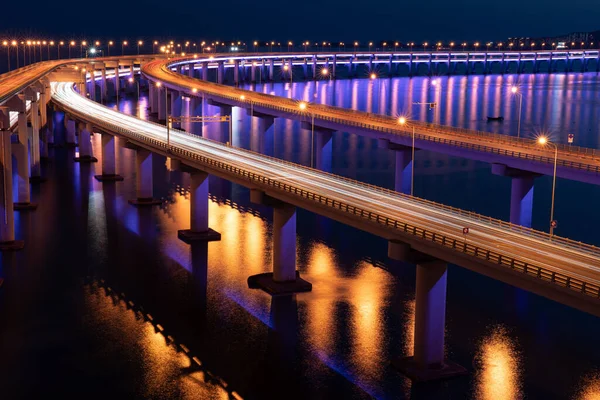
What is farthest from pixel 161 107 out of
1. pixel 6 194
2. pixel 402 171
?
pixel 6 194

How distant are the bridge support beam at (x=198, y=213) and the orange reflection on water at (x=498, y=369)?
26082 mm

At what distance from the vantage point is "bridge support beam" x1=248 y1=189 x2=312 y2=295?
50719 millimetres

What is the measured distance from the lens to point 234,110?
17775 centimetres

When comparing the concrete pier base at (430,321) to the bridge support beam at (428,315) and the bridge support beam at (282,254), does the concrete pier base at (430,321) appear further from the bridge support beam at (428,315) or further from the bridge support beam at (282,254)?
the bridge support beam at (282,254)

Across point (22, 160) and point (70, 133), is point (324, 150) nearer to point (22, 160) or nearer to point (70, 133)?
point (22, 160)

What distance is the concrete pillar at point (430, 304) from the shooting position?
37938 millimetres

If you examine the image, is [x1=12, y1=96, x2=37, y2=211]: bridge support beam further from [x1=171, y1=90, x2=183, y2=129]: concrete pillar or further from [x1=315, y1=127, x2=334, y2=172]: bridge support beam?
[x1=171, y1=90, x2=183, y2=129]: concrete pillar

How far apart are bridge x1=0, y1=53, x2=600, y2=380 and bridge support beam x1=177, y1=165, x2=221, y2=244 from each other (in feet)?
0.25

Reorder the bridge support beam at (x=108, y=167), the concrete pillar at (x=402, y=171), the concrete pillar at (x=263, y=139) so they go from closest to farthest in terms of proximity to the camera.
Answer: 1. the concrete pillar at (x=402, y=171)
2. the bridge support beam at (x=108, y=167)
3. the concrete pillar at (x=263, y=139)

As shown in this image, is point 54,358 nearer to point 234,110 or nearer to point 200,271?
point 200,271

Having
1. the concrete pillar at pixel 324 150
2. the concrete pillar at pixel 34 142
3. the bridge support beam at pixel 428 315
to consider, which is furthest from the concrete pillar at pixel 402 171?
the bridge support beam at pixel 428 315

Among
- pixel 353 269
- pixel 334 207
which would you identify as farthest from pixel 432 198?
pixel 334 207

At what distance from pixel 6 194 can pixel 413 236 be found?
3370 centimetres

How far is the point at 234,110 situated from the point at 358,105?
29.0m
